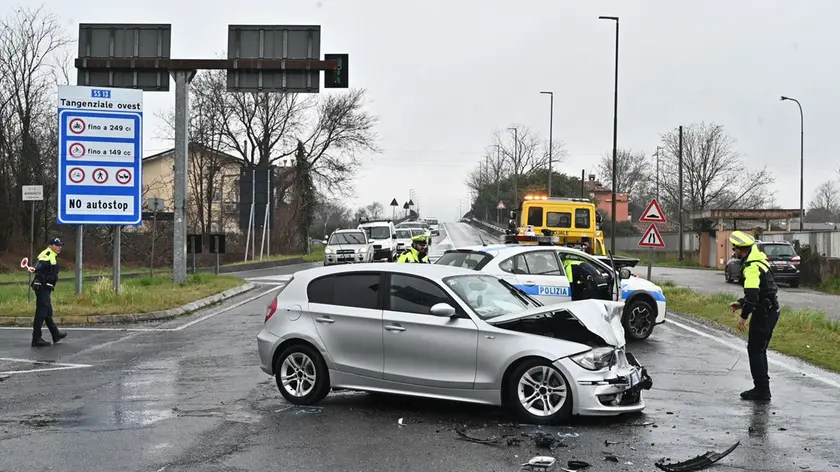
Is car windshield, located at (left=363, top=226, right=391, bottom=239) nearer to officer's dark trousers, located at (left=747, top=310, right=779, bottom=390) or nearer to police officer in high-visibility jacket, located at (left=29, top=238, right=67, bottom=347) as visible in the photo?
police officer in high-visibility jacket, located at (left=29, top=238, right=67, bottom=347)

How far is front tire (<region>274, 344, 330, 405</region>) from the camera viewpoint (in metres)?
8.40

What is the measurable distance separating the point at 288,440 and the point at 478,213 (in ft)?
361

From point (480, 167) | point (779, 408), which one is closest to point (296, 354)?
point (779, 408)

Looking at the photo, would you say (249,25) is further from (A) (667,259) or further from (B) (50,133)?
(A) (667,259)

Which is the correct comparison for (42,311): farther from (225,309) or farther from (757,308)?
(757,308)

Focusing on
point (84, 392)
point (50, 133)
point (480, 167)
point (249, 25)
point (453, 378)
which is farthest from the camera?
point (480, 167)

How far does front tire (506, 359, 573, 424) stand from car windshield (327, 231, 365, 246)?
93.5ft

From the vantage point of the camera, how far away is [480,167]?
11275cm

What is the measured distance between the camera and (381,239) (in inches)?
1586

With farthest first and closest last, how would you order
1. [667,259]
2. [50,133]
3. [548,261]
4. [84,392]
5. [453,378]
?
[667,259]
[50,133]
[548,261]
[84,392]
[453,378]

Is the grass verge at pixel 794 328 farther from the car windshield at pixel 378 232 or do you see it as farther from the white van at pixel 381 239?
the car windshield at pixel 378 232

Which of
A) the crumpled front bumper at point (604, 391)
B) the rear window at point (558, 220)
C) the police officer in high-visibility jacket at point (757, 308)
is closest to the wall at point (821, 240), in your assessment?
the rear window at point (558, 220)

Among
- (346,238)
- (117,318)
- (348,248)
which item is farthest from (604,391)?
(346,238)

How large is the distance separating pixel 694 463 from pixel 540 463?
1.12 metres
